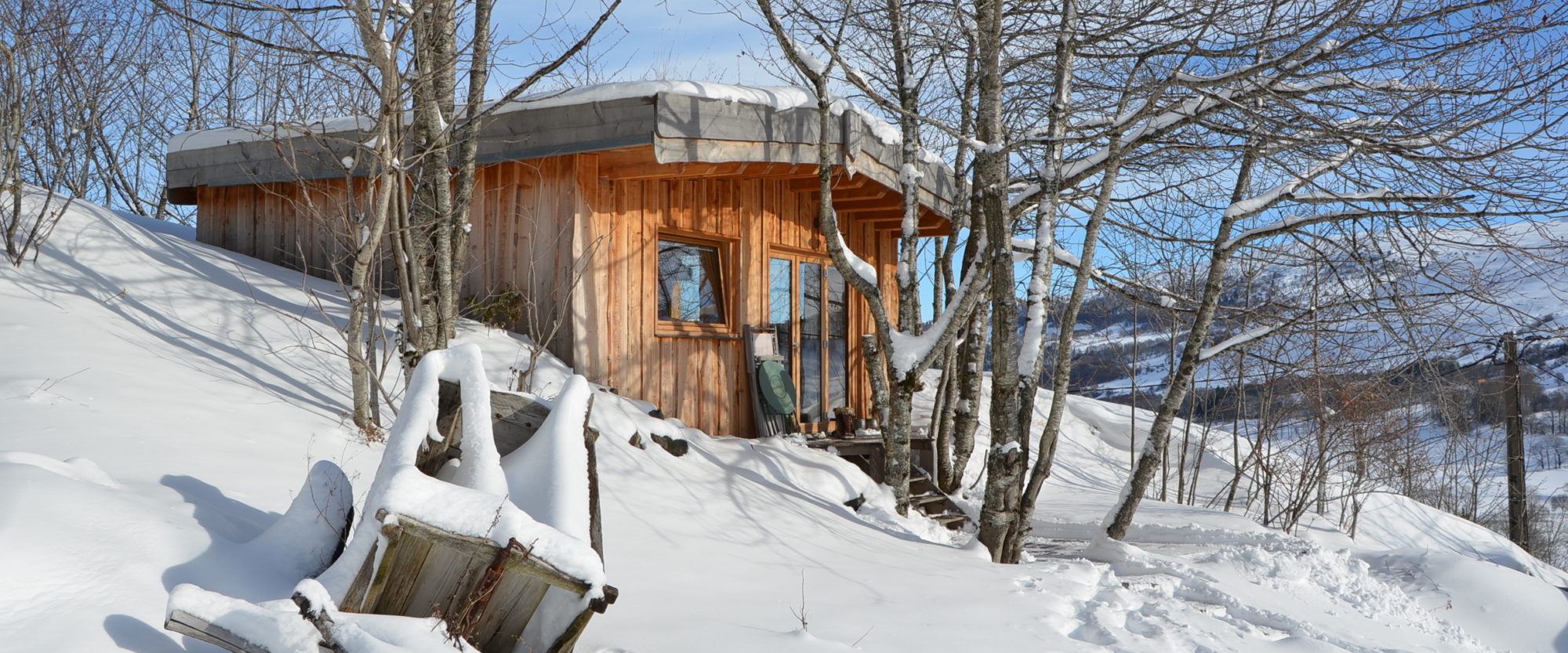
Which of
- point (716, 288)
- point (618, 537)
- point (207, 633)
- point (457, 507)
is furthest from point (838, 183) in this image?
point (207, 633)

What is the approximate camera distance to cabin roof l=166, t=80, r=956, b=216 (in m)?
6.97

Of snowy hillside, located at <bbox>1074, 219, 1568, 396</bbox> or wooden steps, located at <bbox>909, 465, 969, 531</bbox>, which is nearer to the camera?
snowy hillside, located at <bbox>1074, 219, 1568, 396</bbox>

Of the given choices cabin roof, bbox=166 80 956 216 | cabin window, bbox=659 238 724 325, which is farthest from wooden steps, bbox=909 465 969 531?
cabin roof, bbox=166 80 956 216

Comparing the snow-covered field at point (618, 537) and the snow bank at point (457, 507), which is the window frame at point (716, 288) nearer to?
the snow-covered field at point (618, 537)

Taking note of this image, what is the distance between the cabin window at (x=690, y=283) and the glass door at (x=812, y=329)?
0.59 meters

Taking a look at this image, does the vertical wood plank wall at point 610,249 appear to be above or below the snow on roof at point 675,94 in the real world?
below

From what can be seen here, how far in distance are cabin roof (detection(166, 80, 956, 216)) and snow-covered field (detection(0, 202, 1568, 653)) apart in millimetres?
1312

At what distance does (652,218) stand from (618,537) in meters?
4.13

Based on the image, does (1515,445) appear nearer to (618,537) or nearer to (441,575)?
(618,537)

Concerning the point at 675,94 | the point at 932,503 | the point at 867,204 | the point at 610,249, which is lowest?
the point at 932,503

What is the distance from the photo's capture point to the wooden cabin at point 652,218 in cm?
724

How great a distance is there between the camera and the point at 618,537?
440 cm

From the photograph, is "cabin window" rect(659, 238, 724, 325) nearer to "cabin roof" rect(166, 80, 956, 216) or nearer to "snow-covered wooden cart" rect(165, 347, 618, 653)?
"cabin roof" rect(166, 80, 956, 216)

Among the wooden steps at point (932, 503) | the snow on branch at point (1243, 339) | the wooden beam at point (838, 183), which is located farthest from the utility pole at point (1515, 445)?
the wooden beam at point (838, 183)
